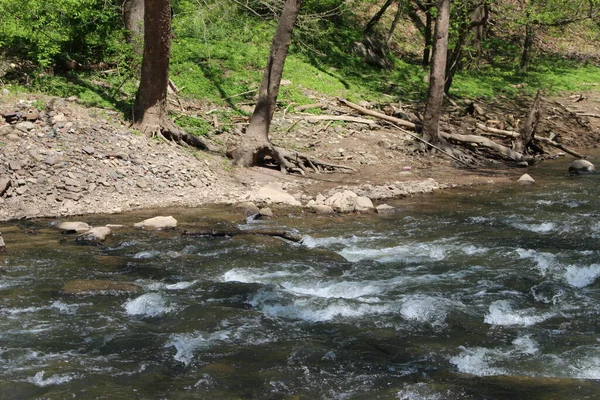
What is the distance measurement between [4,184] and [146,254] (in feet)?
10.4

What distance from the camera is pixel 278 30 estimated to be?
1446 centimetres

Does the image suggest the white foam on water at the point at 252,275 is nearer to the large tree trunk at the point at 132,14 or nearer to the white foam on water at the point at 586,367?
the white foam on water at the point at 586,367

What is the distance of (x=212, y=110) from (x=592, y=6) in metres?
12.6

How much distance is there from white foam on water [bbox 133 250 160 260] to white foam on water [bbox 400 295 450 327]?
136 inches

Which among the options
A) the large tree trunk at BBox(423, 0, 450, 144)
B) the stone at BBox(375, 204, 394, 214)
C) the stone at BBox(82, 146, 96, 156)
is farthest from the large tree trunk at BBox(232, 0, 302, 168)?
the large tree trunk at BBox(423, 0, 450, 144)

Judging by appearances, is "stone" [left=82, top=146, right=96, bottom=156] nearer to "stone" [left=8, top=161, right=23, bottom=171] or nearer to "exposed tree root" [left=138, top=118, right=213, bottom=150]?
"stone" [left=8, top=161, right=23, bottom=171]

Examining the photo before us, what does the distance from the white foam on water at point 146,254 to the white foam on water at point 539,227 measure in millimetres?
5686

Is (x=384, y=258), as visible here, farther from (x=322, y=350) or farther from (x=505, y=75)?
(x=505, y=75)

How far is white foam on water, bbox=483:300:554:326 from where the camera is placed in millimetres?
7168

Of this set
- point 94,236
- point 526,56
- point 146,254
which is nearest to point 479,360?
point 146,254

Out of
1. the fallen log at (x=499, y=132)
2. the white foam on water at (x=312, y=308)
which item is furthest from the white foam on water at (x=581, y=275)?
the fallen log at (x=499, y=132)

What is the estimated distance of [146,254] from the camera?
30.6 ft

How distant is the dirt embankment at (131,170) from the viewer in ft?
37.4

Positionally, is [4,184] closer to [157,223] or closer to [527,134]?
[157,223]
